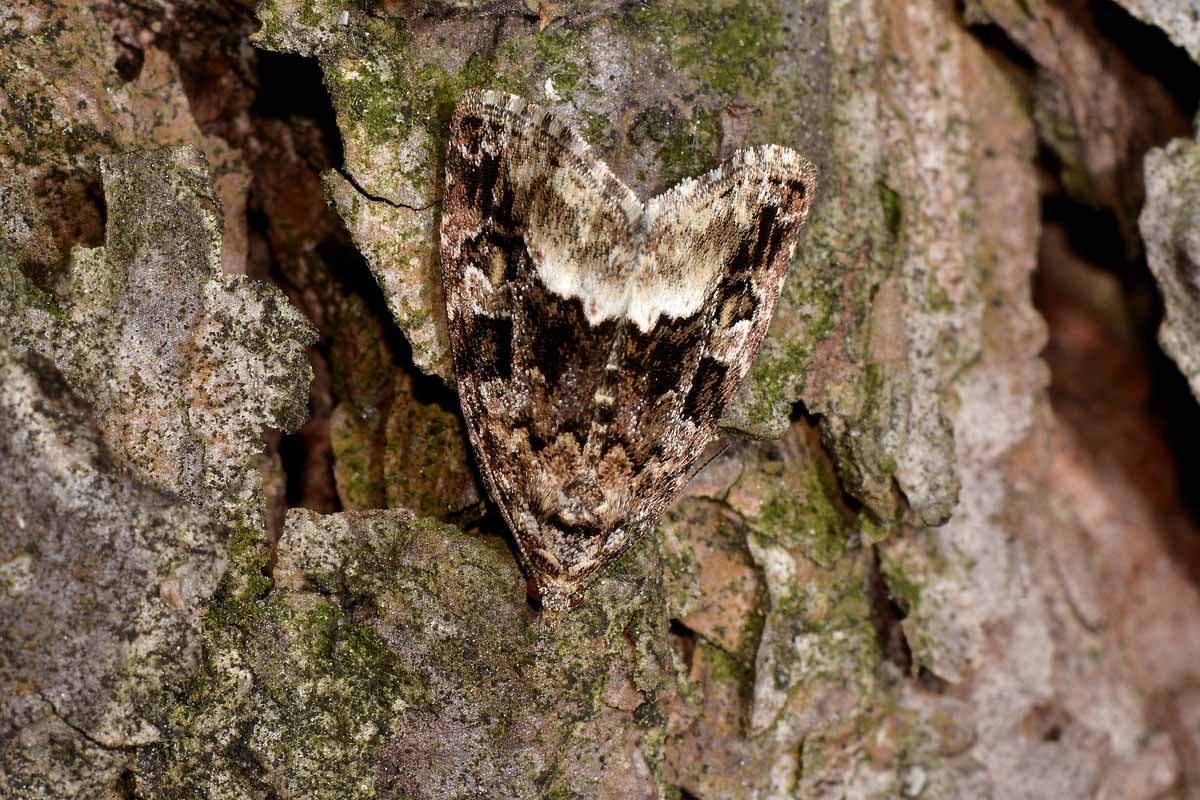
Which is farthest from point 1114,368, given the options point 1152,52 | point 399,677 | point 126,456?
point 126,456

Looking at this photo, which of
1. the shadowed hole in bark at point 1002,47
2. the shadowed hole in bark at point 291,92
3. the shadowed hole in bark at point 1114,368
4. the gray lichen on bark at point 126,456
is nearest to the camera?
the gray lichen on bark at point 126,456

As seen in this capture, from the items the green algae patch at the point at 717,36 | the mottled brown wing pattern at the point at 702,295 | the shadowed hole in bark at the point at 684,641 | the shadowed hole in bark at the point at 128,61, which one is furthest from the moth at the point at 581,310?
the shadowed hole in bark at the point at 128,61

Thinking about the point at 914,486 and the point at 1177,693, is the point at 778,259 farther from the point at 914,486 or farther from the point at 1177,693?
the point at 1177,693

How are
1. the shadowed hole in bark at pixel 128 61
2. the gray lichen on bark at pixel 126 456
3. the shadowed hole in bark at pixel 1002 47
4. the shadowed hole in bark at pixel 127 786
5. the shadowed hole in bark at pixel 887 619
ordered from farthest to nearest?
the shadowed hole in bark at pixel 1002 47 < the shadowed hole in bark at pixel 887 619 < the shadowed hole in bark at pixel 128 61 < the shadowed hole in bark at pixel 127 786 < the gray lichen on bark at pixel 126 456

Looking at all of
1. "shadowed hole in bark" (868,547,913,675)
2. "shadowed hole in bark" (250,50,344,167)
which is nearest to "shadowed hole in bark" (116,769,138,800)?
"shadowed hole in bark" (250,50,344,167)

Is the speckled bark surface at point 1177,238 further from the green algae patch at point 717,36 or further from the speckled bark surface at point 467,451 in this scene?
the green algae patch at point 717,36

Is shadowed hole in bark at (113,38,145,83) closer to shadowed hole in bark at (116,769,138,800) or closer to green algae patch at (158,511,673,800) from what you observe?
green algae patch at (158,511,673,800)
